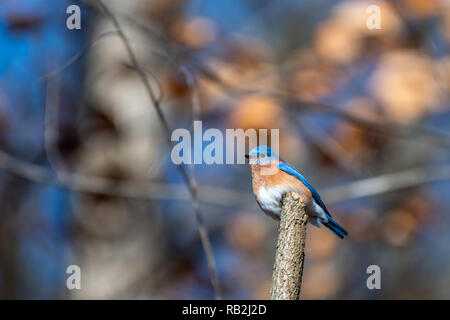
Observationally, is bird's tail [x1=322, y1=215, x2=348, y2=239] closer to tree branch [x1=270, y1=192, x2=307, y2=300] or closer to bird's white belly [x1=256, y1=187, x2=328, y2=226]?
bird's white belly [x1=256, y1=187, x2=328, y2=226]

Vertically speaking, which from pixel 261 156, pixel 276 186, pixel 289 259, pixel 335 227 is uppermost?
pixel 261 156

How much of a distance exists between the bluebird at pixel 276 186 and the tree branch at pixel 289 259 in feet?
2.26

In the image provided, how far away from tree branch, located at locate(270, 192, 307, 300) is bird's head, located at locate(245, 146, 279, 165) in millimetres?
1030

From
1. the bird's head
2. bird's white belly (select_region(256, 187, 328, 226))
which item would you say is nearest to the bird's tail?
bird's white belly (select_region(256, 187, 328, 226))

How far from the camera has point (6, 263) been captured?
26.8ft

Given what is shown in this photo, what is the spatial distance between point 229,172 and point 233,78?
295 cm

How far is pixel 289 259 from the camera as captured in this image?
2.05m

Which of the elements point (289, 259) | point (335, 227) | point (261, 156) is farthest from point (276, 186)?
point (289, 259)

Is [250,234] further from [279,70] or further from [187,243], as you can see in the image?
[279,70]

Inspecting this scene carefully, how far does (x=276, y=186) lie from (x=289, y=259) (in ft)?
3.41

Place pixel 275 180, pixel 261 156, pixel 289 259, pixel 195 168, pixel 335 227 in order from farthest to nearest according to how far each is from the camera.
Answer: pixel 195 168 → pixel 335 227 → pixel 261 156 → pixel 275 180 → pixel 289 259

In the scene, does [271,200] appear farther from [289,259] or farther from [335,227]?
[289,259]
